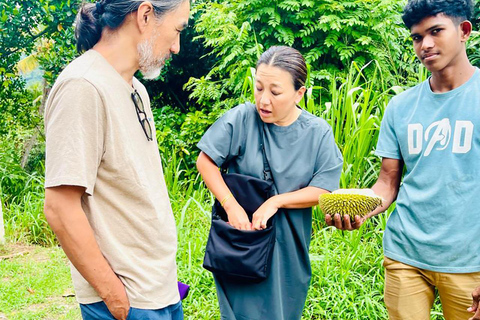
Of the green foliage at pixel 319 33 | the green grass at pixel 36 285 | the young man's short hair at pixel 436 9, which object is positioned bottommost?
the green grass at pixel 36 285

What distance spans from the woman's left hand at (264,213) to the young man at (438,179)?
253 mm

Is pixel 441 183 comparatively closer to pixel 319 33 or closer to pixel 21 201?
pixel 319 33

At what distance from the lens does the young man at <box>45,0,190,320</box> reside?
4.81 ft

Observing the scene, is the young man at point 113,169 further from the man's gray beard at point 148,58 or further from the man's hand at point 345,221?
the man's hand at point 345,221

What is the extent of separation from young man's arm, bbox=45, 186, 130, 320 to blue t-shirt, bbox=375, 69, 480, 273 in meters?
1.27

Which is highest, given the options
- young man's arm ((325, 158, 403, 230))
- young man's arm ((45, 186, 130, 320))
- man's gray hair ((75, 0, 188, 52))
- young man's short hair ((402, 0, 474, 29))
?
young man's short hair ((402, 0, 474, 29))

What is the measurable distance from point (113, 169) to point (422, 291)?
4.69 ft

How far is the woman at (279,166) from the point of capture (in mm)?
2350

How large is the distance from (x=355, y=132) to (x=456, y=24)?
192 cm

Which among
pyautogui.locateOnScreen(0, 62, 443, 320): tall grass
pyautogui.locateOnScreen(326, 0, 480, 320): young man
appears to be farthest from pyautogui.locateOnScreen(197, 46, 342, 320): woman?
pyautogui.locateOnScreen(0, 62, 443, 320): tall grass

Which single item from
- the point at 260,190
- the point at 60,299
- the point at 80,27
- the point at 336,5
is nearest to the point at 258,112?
the point at 260,190

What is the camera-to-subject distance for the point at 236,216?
2.30 metres

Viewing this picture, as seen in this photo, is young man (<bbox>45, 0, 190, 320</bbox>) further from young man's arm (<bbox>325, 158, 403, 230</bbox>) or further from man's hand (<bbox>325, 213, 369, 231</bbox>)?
young man's arm (<bbox>325, 158, 403, 230</bbox>)

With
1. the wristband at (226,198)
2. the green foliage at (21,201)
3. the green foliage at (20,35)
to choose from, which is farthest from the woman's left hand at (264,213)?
the green foliage at (20,35)
